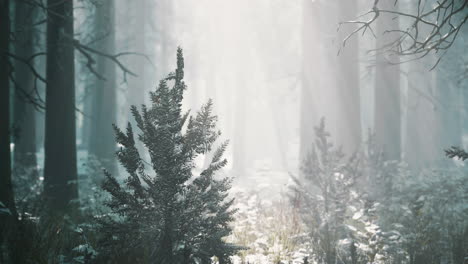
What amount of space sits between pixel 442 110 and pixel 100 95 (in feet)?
50.7

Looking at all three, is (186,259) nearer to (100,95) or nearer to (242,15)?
(100,95)

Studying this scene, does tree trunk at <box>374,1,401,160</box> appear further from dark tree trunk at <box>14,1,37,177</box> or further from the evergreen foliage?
dark tree trunk at <box>14,1,37,177</box>

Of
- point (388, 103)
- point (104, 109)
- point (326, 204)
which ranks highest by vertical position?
point (104, 109)

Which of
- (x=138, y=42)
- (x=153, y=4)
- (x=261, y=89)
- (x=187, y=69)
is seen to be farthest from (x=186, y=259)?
(x=261, y=89)

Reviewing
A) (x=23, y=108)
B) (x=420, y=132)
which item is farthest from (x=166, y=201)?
(x=420, y=132)

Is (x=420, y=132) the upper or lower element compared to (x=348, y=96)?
upper

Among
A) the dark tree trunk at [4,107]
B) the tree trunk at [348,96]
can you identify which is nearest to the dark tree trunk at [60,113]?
the dark tree trunk at [4,107]

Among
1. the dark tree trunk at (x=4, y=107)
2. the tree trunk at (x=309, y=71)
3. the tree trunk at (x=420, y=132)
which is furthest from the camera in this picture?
the tree trunk at (x=420, y=132)

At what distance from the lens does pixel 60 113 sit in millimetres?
8102

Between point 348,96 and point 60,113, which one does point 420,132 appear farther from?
point 60,113

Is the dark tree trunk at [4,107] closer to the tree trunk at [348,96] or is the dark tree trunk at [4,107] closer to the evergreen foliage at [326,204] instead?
the evergreen foliage at [326,204]

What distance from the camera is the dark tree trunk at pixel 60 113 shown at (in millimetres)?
8023

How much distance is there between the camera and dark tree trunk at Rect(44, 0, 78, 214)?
316 inches

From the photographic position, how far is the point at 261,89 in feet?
112
